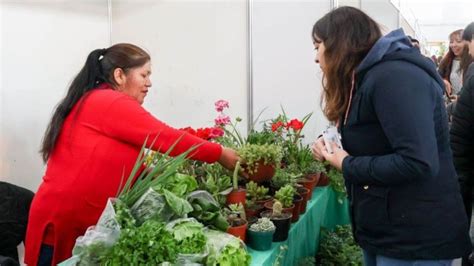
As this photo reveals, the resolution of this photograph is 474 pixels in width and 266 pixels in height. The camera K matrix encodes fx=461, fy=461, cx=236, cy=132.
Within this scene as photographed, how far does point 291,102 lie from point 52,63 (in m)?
1.72

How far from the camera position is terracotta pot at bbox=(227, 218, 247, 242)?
5.07 feet

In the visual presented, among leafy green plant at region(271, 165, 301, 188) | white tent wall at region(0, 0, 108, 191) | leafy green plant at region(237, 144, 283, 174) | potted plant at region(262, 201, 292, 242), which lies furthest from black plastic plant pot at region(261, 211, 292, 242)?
white tent wall at region(0, 0, 108, 191)

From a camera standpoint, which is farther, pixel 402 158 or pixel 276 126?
pixel 276 126

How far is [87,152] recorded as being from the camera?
5.46 ft

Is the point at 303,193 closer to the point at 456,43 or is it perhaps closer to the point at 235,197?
the point at 235,197

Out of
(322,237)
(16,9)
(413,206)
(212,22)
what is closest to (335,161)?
(413,206)

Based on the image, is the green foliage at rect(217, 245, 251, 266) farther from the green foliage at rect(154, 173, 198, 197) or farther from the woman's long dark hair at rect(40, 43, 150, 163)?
the woman's long dark hair at rect(40, 43, 150, 163)

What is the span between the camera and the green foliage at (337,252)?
2408 millimetres

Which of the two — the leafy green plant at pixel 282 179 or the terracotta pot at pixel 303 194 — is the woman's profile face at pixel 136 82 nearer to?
the leafy green plant at pixel 282 179

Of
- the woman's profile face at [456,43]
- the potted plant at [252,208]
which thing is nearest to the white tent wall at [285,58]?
the woman's profile face at [456,43]

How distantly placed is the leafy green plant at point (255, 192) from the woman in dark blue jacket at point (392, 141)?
22.5 inches

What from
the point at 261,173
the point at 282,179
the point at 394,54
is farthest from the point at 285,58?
the point at 394,54

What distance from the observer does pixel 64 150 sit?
171 cm

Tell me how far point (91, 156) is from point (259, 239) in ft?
2.20
